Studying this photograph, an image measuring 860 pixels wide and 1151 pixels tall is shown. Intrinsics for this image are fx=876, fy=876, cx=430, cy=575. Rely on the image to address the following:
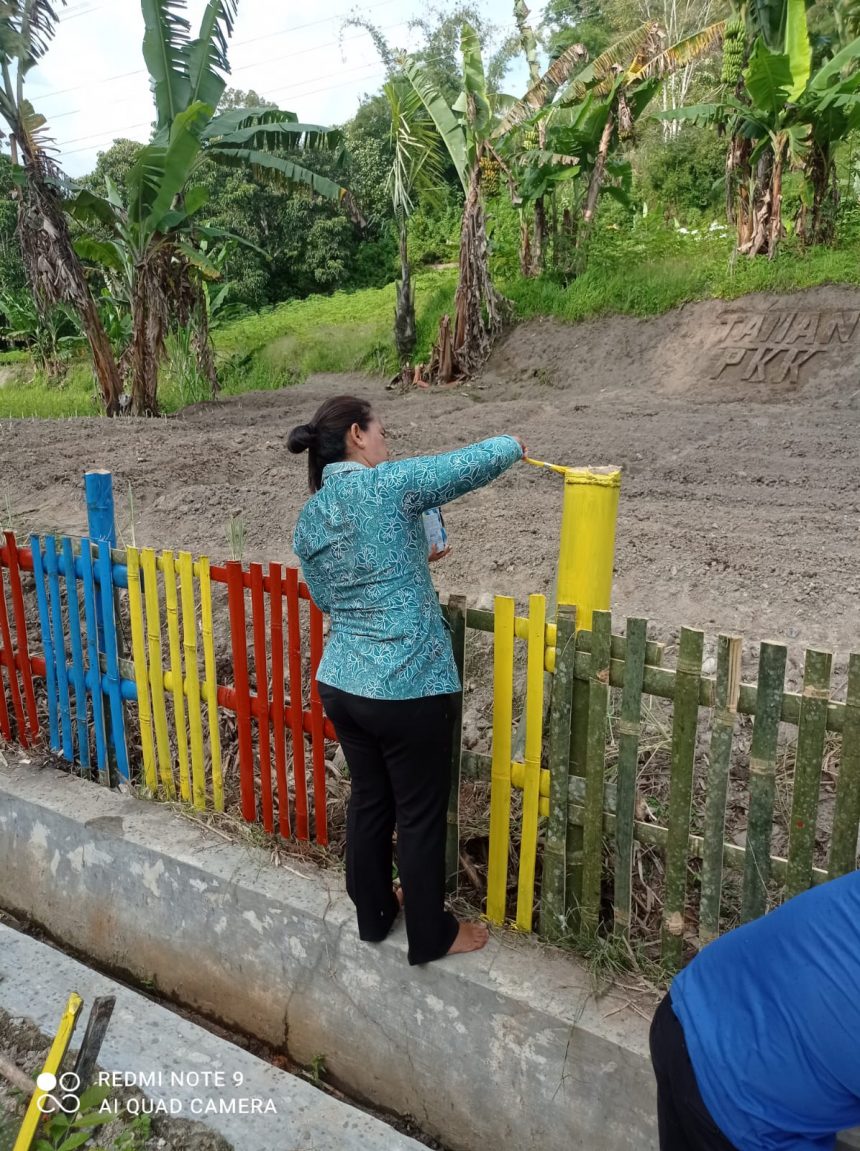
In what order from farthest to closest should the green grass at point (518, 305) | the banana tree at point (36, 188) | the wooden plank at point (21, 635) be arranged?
the green grass at point (518, 305) → the banana tree at point (36, 188) → the wooden plank at point (21, 635)

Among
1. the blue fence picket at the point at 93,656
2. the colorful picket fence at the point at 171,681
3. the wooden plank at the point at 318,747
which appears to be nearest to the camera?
the wooden plank at the point at 318,747

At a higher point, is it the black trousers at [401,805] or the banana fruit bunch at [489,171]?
the banana fruit bunch at [489,171]

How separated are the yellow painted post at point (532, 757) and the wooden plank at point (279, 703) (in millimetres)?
851

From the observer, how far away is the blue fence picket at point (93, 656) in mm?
3326

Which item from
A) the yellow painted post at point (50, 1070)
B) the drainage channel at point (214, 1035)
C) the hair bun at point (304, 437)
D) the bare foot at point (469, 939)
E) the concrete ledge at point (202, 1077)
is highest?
the hair bun at point (304, 437)

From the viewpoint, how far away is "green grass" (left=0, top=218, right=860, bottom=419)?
12.7 meters

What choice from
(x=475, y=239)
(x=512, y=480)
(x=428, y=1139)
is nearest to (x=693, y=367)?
(x=475, y=239)

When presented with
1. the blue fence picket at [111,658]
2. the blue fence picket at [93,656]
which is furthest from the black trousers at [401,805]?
the blue fence picket at [93,656]

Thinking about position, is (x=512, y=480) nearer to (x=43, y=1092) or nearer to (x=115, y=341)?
(x=43, y=1092)

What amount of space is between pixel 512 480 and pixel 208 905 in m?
4.64

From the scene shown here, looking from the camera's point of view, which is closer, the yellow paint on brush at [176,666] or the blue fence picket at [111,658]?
the yellow paint on brush at [176,666]

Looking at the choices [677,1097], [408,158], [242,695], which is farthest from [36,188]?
[677,1097]

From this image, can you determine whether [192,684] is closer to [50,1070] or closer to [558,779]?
[50,1070]

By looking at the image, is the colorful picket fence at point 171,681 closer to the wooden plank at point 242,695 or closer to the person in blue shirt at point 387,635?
the wooden plank at point 242,695
